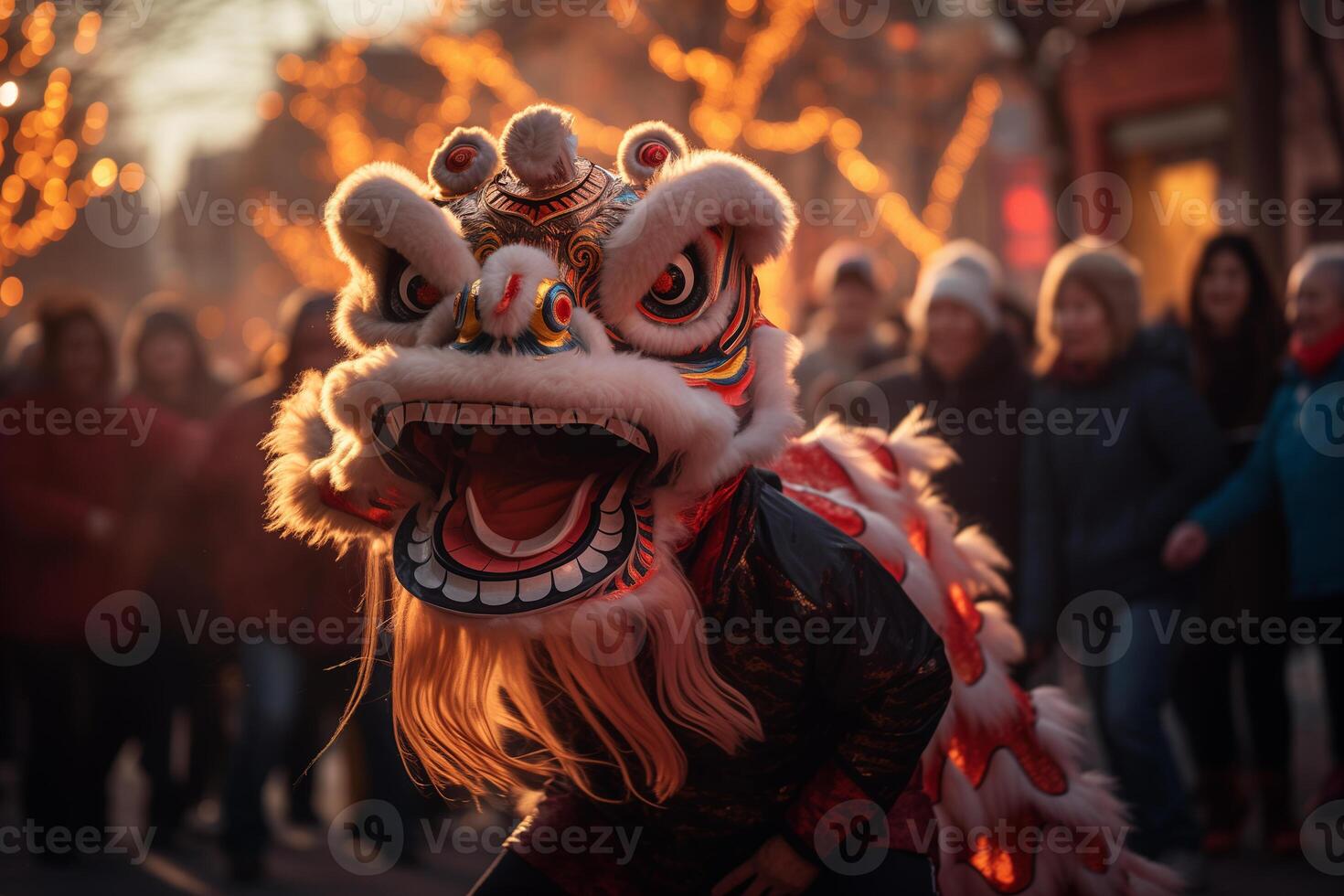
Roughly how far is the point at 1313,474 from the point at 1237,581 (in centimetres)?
60

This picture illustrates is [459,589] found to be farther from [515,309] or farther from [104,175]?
[104,175]

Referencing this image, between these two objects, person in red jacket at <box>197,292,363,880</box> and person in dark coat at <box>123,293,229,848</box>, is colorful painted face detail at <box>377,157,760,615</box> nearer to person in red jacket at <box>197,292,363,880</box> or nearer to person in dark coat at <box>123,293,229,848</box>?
person in red jacket at <box>197,292,363,880</box>

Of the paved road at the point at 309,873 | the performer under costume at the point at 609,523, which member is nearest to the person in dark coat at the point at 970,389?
the paved road at the point at 309,873

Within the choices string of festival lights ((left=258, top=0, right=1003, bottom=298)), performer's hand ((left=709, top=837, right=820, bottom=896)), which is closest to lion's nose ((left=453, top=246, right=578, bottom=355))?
performer's hand ((left=709, top=837, right=820, bottom=896))

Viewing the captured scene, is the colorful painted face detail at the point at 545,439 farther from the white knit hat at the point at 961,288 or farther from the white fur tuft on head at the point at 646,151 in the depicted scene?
the white knit hat at the point at 961,288

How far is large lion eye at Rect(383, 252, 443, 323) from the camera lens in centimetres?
254

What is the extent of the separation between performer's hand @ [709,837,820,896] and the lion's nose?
1.02 m

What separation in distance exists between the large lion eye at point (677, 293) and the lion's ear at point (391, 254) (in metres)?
0.29

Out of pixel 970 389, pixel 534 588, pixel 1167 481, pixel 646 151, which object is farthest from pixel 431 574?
pixel 970 389

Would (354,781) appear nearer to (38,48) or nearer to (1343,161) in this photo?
(38,48)

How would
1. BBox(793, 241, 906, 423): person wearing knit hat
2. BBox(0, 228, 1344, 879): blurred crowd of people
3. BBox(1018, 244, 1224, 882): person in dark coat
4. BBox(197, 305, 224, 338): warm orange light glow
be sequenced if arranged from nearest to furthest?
1. BBox(1018, 244, 1224, 882): person in dark coat
2. BBox(0, 228, 1344, 879): blurred crowd of people
3. BBox(793, 241, 906, 423): person wearing knit hat
4. BBox(197, 305, 224, 338): warm orange light glow

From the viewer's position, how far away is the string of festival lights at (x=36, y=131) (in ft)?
22.2

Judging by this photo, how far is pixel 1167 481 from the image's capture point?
197 inches

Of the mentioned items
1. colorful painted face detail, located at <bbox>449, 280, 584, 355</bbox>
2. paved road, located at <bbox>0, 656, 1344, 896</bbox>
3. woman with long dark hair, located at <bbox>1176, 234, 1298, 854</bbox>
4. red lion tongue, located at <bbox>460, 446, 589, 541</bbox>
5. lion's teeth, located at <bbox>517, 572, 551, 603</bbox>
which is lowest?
paved road, located at <bbox>0, 656, 1344, 896</bbox>
